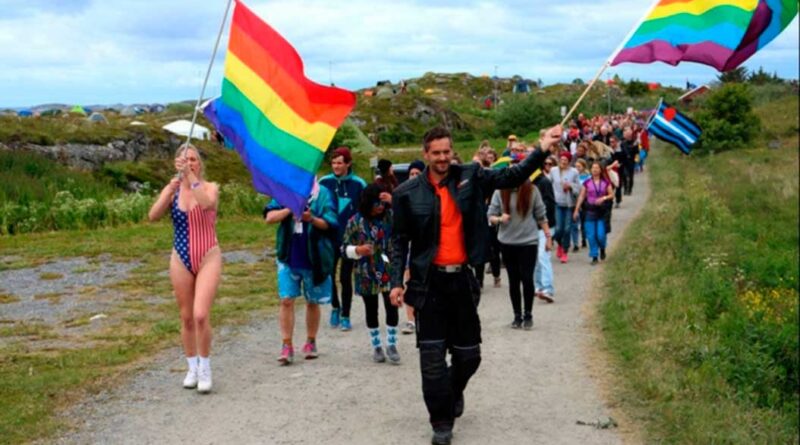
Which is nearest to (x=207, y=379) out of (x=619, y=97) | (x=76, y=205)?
(x=76, y=205)

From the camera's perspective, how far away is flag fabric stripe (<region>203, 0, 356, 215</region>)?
24.2 ft

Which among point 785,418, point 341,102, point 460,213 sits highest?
point 341,102

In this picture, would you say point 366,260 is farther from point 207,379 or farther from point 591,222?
point 591,222

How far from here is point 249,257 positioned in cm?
1714

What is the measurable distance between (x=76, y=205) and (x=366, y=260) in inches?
561

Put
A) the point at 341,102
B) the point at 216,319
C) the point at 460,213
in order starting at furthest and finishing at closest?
the point at 216,319 → the point at 341,102 → the point at 460,213

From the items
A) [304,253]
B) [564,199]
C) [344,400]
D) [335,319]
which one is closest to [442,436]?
[344,400]

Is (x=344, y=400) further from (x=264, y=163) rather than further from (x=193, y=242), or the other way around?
(x=264, y=163)

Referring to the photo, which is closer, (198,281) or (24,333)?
(198,281)

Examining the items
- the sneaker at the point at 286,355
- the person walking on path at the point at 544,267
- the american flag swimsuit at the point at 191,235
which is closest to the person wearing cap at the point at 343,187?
the sneaker at the point at 286,355

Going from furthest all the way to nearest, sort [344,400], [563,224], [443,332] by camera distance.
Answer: [563,224] < [344,400] < [443,332]

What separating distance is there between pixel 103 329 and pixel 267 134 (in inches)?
185

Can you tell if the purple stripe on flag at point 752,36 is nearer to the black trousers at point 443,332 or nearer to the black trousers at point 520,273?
the black trousers at point 443,332

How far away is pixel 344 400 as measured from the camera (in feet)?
25.5
